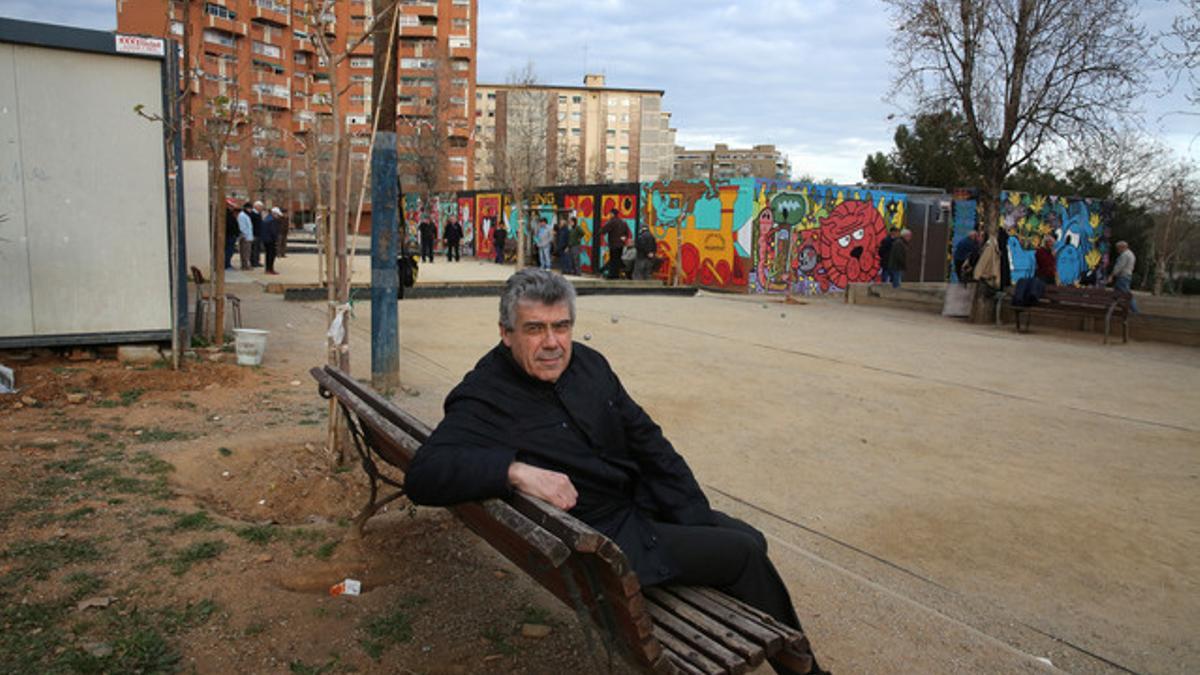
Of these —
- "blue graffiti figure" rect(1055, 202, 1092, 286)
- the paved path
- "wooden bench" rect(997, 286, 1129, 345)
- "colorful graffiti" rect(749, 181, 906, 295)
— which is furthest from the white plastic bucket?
"blue graffiti figure" rect(1055, 202, 1092, 286)

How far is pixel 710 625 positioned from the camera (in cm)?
243

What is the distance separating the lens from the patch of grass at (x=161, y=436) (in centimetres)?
550

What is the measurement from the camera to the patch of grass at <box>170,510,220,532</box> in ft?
13.1

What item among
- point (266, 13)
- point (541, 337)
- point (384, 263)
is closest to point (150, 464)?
point (384, 263)

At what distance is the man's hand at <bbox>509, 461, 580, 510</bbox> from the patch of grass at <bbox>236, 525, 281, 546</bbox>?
1.98 metres

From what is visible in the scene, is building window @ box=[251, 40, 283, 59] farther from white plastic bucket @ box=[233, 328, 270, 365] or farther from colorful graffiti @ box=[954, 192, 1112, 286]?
white plastic bucket @ box=[233, 328, 270, 365]

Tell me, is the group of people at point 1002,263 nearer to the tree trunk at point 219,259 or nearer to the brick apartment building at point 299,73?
the tree trunk at point 219,259

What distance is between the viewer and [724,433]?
657 centimetres

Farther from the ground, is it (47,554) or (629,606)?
(629,606)

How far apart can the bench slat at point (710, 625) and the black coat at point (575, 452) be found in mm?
70

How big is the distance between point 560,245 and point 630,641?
25.7 m

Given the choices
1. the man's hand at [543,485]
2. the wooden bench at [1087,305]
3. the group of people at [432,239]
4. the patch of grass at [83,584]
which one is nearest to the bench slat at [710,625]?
the man's hand at [543,485]

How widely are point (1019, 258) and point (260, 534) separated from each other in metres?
29.3

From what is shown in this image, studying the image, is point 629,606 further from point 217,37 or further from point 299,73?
point 299,73
